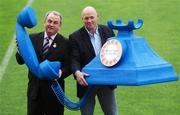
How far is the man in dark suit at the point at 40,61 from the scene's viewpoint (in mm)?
6215

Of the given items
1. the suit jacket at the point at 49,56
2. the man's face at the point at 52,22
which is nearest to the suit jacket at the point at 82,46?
the suit jacket at the point at 49,56

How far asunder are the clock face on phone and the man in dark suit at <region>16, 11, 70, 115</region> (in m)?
0.72

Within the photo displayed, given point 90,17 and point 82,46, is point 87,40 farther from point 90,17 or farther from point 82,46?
point 90,17

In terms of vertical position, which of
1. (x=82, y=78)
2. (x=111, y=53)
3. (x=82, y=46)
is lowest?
(x=82, y=78)

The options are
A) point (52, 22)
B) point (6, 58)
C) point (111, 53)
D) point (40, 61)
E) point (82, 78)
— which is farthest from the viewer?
point (6, 58)

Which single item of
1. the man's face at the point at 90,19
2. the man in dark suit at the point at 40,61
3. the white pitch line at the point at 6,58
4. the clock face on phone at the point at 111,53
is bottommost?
the white pitch line at the point at 6,58

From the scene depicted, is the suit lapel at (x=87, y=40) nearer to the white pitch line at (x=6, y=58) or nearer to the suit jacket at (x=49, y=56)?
the suit jacket at (x=49, y=56)

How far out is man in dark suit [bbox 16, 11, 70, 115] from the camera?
6.21 metres

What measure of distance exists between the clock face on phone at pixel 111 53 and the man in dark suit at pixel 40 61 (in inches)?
28.3

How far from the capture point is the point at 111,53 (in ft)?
18.2

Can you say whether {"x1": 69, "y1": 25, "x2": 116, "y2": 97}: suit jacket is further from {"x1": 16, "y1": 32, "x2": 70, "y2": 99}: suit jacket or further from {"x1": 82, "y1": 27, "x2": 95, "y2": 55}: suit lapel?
{"x1": 16, "y1": 32, "x2": 70, "y2": 99}: suit jacket

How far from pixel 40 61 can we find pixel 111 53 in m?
0.99

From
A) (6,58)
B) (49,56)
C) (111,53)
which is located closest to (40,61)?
(49,56)

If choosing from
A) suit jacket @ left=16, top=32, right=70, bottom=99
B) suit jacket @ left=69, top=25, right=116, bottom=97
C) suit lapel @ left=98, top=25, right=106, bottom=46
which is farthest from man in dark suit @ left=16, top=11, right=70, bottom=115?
suit lapel @ left=98, top=25, right=106, bottom=46
